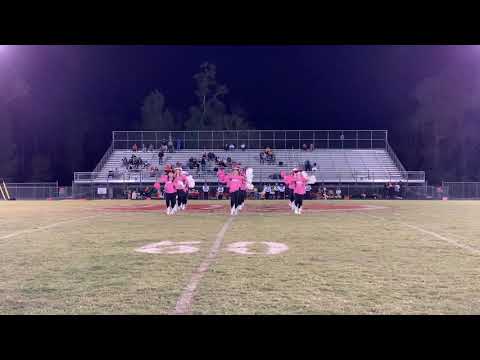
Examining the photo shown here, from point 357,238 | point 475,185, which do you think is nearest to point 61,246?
point 357,238

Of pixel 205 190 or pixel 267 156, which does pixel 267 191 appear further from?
pixel 267 156

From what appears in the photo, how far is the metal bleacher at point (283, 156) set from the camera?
32.8 metres

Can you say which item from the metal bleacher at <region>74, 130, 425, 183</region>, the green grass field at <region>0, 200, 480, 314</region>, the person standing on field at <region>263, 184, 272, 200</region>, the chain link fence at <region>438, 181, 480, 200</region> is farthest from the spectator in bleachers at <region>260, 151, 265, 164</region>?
the green grass field at <region>0, 200, 480, 314</region>

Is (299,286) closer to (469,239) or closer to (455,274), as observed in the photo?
(455,274)

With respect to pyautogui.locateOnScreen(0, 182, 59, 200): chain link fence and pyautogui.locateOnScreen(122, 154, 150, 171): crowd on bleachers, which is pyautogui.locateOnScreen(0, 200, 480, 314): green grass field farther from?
pyautogui.locateOnScreen(122, 154, 150, 171): crowd on bleachers

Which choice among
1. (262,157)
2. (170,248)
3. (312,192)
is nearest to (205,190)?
(262,157)

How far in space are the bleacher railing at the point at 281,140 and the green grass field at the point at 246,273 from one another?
26.8 meters

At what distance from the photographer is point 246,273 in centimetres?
567

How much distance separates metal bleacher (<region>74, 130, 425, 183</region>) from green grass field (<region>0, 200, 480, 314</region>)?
905 inches

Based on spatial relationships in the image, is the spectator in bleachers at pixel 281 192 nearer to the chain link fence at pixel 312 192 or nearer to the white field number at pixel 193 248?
the chain link fence at pixel 312 192

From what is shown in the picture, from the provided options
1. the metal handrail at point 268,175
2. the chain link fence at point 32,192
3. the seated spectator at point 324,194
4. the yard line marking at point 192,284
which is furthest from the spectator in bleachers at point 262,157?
the yard line marking at point 192,284

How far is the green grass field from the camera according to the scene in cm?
427

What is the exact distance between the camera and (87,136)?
1983 inches
